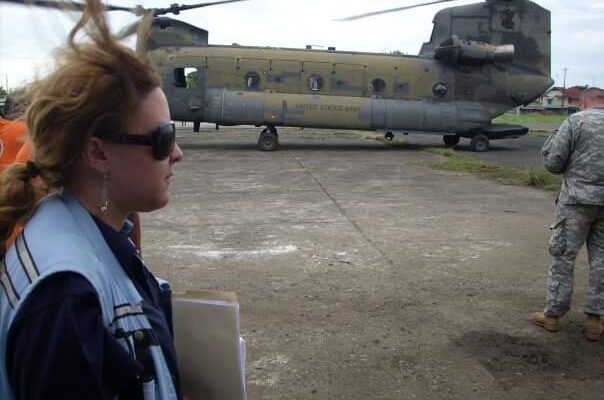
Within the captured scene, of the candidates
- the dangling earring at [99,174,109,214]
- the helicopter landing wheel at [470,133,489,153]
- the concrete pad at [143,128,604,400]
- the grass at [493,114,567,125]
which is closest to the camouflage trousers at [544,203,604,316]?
the concrete pad at [143,128,604,400]

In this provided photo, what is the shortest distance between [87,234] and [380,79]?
654 inches

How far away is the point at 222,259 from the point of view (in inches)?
243

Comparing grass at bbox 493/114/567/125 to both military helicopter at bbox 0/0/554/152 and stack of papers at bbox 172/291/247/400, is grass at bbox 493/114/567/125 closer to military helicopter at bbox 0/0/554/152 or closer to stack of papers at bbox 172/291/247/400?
military helicopter at bbox 0/0/554/152

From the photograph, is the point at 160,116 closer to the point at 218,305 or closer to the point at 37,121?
the point at 37,121

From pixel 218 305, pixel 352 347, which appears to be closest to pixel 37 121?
pixel 218 305

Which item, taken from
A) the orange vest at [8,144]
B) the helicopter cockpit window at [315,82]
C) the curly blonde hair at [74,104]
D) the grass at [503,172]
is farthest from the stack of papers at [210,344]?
the helicopter cockpit window at [315,82]

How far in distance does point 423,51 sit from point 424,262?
44.5 feet

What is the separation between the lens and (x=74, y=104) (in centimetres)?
128

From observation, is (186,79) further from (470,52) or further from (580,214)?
(580,214)

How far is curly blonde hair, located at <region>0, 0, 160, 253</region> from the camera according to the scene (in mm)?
1292

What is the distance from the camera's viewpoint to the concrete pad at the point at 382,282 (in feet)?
12.1

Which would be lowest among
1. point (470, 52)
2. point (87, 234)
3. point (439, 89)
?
point (87, 234)

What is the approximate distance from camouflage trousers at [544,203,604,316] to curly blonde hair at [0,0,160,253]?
3860 millimetres

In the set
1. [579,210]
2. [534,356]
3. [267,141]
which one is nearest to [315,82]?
[267,141]
